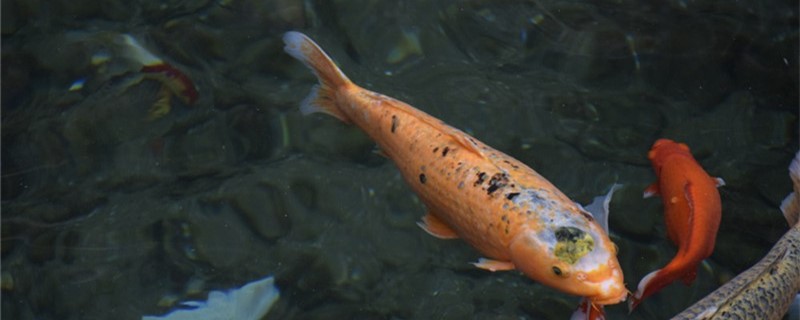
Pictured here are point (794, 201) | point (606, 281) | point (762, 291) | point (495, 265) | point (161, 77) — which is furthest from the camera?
point (161, 77)

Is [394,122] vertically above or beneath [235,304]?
above

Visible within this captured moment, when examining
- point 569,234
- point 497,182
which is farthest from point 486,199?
point 569,234

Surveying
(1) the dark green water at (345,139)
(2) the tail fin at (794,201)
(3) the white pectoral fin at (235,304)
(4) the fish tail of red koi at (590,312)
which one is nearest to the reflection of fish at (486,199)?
(4) the fish tail of red koi at (590,312)

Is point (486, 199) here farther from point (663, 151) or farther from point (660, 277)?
point (663, 151)

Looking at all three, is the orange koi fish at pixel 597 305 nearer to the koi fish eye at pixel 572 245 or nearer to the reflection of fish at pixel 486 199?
the reflection of fish at pixel 486 199

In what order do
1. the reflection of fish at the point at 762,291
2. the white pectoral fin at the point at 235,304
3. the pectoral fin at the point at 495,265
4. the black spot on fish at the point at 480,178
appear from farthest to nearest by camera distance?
the white pectoral fin at the point at 235,304 → the reflection of fish at the point at 762,291 → the black spot on fish at the point at 480,178 → the pectoral fin at the point at 495,265

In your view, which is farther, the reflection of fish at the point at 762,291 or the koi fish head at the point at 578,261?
the reflection of fish at the point at 762,291
